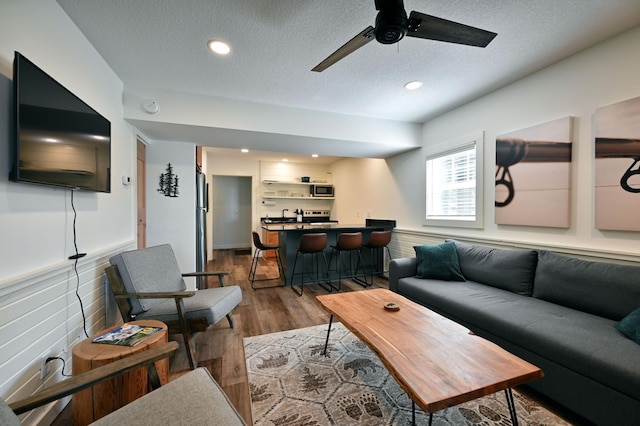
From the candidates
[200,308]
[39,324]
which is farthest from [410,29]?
[39,324]

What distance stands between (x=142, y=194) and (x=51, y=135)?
83.0 inches

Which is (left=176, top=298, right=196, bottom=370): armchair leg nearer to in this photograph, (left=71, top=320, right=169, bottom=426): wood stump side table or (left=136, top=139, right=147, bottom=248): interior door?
(left=71, top=320, right=169, bottom=426): wood stump side table

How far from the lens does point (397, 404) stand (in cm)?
159

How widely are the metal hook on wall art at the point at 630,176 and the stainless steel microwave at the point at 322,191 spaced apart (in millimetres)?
5883

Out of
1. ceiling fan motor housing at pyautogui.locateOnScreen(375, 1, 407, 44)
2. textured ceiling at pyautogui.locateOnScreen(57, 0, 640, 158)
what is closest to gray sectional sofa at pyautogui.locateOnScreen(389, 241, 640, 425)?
textured ceiling at pyautogui.locateOnScreen(57, 0, 640, 158)

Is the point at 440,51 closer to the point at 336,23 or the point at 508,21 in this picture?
the point at 508,21

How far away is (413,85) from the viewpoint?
275 centimetres

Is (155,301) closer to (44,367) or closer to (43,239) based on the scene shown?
(44,367)

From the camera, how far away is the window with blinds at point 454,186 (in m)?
3.17

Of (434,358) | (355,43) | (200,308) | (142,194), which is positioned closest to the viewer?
(434,358)

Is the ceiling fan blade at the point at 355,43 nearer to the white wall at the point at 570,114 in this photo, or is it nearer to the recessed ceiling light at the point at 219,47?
the recessed ceiling light at the point at 219,47

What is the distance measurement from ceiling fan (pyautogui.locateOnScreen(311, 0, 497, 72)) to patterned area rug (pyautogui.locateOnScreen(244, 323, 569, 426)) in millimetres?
2150

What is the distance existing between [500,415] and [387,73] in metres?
2.76

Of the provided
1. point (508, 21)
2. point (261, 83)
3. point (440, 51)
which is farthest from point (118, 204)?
point (508, 21)
